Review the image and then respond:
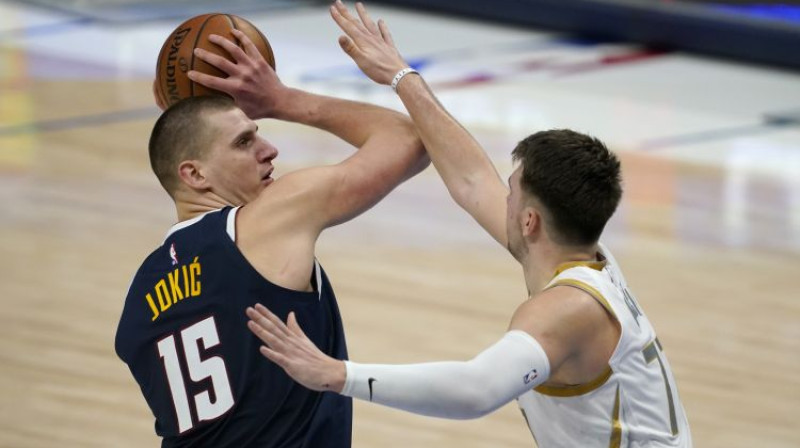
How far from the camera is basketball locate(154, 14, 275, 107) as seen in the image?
390cm

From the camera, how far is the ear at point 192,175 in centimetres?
359

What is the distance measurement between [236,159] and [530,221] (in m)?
0.79

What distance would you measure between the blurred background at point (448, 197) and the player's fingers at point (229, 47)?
2082 millimetres

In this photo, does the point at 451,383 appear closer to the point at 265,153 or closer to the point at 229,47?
the point at 265,153

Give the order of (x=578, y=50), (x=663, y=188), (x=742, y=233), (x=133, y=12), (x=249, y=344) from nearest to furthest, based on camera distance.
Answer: (x=249, y=344) → (x=742, y=233) → (x=663, y=188) → (x=578, y=50) → (x=133, y=12)

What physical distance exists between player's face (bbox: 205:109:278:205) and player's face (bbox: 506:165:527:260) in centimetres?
65

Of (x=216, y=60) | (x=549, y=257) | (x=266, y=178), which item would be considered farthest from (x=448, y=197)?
(x=549, y=257)

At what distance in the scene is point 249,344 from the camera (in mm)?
3402

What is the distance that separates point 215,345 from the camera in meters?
3.42

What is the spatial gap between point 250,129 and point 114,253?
422 centimetres

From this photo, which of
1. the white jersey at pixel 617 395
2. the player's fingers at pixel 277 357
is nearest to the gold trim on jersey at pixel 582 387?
the white jersey at pixel 617 395

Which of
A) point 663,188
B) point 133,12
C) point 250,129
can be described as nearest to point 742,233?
point 663,188

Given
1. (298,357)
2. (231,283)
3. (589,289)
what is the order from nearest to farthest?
1. (298,357)
2. (589,289)
3. (231,283)

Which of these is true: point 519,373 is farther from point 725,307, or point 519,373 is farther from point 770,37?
point 770,37
